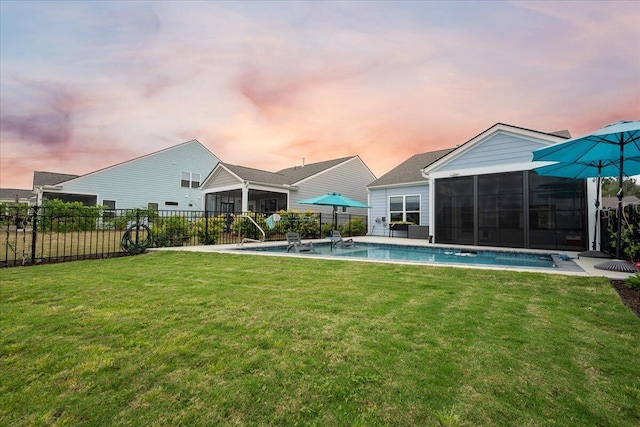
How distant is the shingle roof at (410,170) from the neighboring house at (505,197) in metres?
3.38

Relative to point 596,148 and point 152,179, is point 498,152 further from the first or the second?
point 152,179

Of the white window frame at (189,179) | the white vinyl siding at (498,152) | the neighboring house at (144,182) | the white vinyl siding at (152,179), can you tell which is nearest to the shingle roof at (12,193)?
the neighboring house at (144,182)

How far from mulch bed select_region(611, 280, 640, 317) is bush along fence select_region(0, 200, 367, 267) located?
10854 millimetres

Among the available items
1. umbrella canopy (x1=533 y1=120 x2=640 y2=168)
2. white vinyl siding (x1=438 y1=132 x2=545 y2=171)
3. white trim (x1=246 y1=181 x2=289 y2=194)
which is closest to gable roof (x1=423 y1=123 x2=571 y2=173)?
white vinyl siding (x1=438 y1=132 x2=545 y2=171)

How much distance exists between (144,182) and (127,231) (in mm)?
16623

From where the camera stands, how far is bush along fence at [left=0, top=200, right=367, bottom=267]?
796cm

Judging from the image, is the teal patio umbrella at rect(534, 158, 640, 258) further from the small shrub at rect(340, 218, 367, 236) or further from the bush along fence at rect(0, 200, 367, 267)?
the small shrub at rect(340, 218, 367, 236)

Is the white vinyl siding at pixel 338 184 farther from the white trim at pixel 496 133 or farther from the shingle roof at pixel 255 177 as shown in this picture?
the white trim at pixel 496 133

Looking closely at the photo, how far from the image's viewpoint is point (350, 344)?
281 cm

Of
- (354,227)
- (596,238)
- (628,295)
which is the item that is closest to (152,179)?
(354,227)

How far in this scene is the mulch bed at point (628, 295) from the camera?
3.91m

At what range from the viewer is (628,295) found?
14.5ft

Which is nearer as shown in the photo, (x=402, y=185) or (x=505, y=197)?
(x=505, y=197)

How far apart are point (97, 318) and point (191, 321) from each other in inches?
48.0
